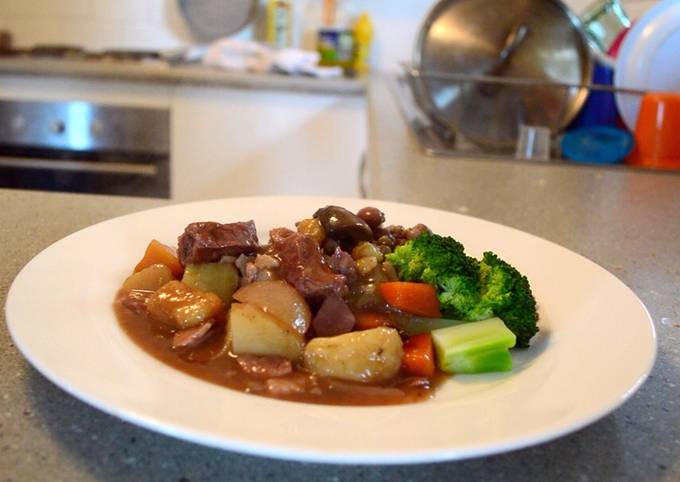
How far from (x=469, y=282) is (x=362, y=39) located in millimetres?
2761

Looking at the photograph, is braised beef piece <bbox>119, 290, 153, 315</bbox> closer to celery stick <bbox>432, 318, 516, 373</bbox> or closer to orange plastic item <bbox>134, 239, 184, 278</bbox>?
orange plastic item <bbox>134, 239, 184, 278</bbox>

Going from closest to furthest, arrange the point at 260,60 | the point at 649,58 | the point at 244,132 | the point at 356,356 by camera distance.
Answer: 1. the point at 356,356
2. the point at 649,58
3. the point at 244,132
4. the point at 260,60

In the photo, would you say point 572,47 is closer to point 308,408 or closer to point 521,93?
point 521,93

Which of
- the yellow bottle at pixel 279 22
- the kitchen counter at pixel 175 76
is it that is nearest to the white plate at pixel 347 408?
the kitchen counter at pixel 175 76

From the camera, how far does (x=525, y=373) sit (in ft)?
2.06

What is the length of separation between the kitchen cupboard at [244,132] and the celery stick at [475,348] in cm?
→ 225

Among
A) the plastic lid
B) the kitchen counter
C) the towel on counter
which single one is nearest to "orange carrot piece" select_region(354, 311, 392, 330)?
the plastic lid

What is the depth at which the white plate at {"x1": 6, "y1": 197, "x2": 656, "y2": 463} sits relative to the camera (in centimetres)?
47

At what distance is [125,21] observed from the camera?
134 inches

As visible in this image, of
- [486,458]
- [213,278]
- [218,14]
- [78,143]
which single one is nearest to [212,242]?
[213,278]

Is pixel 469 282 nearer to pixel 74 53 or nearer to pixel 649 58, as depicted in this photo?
pixel 649 58

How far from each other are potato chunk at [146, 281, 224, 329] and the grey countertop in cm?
14

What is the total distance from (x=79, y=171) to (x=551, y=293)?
2397 millimetres

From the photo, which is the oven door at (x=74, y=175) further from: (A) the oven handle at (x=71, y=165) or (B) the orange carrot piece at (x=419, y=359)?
(B) the orange carrot piece at (x=419, y=359)
